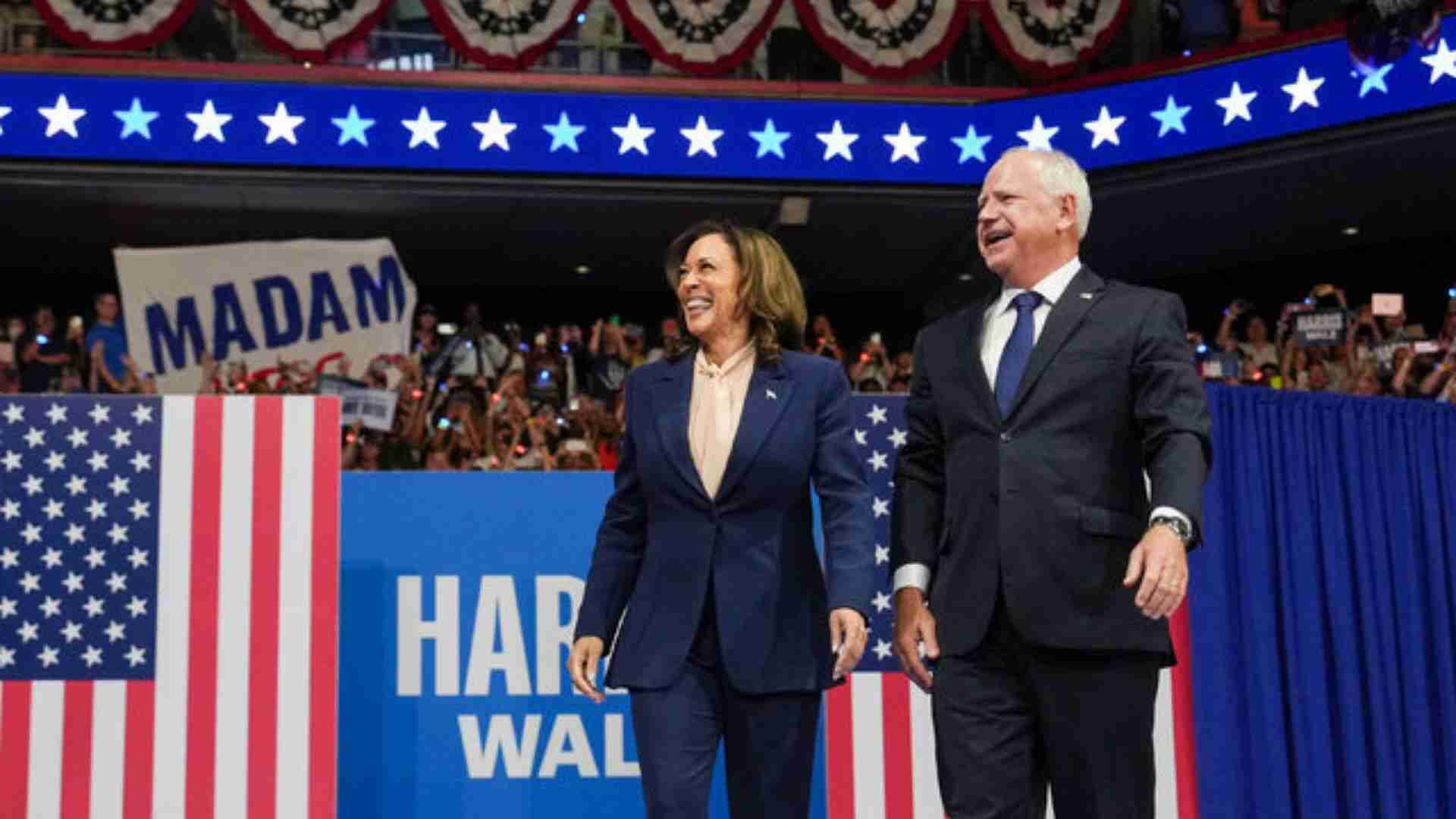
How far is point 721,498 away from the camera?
2.73 metres

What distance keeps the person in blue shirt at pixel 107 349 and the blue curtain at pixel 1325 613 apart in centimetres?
695

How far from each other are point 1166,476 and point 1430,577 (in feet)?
7.01

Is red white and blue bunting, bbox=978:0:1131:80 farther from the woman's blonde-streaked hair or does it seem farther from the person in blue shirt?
the woman's blonde-streaked hair

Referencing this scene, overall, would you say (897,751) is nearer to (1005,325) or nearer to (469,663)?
(469,663)

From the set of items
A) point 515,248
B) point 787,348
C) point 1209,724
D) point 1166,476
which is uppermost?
point 515,248

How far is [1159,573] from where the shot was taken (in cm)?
225

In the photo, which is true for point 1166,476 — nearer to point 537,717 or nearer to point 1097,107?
point 537,717

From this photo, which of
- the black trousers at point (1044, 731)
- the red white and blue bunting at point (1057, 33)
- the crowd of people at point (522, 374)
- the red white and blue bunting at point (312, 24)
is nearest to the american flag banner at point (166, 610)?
the black trousers at point (1044, 731)

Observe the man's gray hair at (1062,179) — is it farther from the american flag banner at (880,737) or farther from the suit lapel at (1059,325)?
the american flag banner at (880,737)

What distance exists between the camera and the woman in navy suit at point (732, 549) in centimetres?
266

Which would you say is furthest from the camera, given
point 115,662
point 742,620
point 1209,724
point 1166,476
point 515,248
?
point 515,248

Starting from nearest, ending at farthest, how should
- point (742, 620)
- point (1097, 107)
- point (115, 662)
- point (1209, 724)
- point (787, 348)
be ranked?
point (742, 620), point (787, 348), point (115, 662), point (1209, 724), point (1097, 107)

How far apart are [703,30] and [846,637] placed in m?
8.55

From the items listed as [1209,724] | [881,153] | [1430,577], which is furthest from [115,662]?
[881,153]
